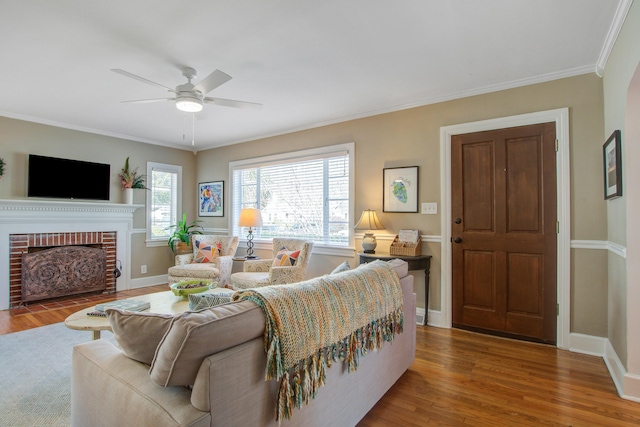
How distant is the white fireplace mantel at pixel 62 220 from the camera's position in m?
4.18

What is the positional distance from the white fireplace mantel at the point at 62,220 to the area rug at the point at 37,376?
1.59 metres

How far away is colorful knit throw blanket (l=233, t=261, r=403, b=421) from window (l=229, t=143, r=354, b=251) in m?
2.44

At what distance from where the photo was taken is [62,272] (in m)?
4.62

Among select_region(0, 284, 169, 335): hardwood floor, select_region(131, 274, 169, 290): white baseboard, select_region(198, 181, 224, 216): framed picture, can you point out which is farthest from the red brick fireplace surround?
select_region(198, 181, 224, 216): framed picture

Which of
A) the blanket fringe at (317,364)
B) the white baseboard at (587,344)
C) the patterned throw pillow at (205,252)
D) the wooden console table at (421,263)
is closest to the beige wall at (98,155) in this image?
the patterned throw pillow at (205,252)

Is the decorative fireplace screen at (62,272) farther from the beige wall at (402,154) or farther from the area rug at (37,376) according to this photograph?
the area rug at (37,376)

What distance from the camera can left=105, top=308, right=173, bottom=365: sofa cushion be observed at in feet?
4.18

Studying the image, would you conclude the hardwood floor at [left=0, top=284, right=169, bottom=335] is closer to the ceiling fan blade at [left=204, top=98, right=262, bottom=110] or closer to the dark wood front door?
the ceiling fan blade at [left=204, top=98, right=262, bottom=110]

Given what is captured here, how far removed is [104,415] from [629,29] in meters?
3.43

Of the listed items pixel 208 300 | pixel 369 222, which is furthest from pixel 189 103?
pixel 369 222

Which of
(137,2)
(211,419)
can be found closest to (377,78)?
(137,2)

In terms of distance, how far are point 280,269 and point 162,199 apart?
10.3 feet

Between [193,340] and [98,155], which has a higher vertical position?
[98,155]

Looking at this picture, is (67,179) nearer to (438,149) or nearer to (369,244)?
(369,244)
